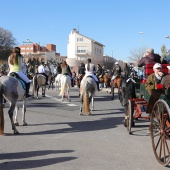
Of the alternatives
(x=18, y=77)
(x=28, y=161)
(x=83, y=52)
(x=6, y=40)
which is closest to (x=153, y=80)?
(x=28, y=161)

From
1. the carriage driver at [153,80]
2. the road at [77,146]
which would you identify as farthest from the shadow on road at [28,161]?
the carriage driver at [153,80]

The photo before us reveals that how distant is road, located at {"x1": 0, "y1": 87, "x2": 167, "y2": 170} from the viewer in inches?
245

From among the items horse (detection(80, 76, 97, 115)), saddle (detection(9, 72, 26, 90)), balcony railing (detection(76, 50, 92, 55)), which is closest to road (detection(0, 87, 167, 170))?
horse (detection(80, 76, 97, 115))

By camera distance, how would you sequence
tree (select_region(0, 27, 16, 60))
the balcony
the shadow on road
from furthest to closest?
the balcony → tree (select_region(0, 27, 16, 60)) → the shadow on road

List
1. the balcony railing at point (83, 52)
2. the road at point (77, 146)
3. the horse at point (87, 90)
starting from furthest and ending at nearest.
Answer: the balcony railing at point (83, 52)
the horse at point (87, 90)
the road at point (77, 146)

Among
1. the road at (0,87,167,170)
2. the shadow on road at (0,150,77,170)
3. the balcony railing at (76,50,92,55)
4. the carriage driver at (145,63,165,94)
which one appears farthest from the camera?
the balcony railing at (76,50,92,55)

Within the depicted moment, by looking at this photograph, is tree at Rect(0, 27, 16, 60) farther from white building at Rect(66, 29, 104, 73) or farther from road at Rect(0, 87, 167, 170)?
road at Rect(0, 87, 167, 170)

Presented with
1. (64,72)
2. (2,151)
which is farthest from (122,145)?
(64,72)

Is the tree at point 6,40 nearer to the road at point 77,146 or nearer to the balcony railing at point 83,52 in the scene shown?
the balcony railing at point 83,52

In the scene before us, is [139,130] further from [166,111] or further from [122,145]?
[166,111]

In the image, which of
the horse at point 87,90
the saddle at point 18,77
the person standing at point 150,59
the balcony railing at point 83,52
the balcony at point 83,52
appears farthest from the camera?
the balcony railing at point 83,52

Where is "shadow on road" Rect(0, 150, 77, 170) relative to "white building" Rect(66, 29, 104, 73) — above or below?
below

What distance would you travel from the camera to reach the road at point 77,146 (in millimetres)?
6223

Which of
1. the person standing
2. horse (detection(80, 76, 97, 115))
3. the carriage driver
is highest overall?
the person standing
